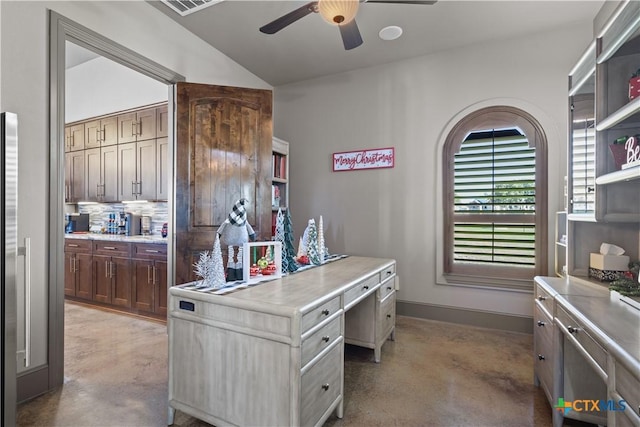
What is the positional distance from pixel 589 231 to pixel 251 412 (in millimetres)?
2378

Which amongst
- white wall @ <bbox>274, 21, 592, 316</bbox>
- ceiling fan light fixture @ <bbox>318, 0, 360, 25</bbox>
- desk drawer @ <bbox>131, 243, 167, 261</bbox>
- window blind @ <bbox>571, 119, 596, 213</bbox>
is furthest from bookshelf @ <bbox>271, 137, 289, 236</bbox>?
window blind @ <bbox>571, 119, 596, 213</bbox>

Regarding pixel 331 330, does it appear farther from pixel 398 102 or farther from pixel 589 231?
pixel 398 102

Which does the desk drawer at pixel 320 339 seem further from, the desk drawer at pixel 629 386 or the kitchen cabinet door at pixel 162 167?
the kitchen cabinet door at pixel 162 167

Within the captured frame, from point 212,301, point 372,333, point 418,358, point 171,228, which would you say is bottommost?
point 418,358

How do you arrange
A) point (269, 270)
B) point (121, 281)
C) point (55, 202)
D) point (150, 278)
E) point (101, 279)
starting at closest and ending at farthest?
1. point (269, 270)
2. point (55, 202)
3. point (150, 278)
4. point (121, 281)
5. point (101, 279)

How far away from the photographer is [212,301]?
5.13 ft

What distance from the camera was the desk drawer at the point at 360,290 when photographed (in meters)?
1.92

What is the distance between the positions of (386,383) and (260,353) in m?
1.21

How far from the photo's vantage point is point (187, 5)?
2723 mm

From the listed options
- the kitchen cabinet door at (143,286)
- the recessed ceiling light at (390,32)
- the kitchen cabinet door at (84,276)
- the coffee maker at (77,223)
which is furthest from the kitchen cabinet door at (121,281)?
the recessed ceiling light at (390,32)

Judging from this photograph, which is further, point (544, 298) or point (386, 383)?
point (386, 383)

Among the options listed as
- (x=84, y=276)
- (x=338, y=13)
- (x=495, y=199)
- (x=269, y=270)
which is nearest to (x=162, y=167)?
(x=84, y=276)

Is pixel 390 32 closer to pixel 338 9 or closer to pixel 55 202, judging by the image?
pixel 338 9

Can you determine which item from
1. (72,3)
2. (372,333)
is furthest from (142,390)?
(72,3)
